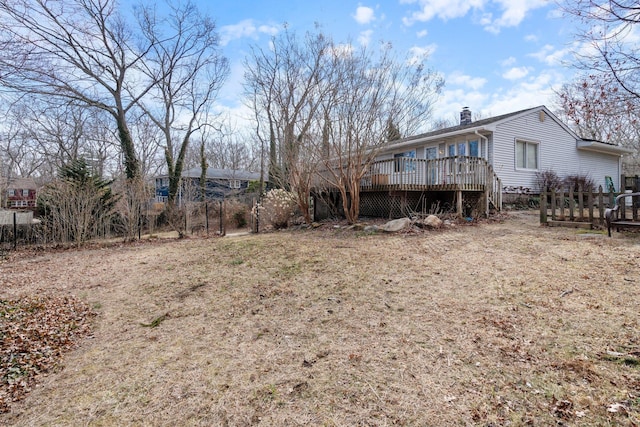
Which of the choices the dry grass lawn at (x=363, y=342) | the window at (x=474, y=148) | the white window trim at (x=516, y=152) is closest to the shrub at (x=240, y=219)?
the dry grass lawn at (x=363, y=342)

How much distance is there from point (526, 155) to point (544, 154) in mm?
1193

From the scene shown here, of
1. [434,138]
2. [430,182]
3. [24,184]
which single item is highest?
[434,138]

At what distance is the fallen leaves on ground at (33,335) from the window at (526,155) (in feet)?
49.7

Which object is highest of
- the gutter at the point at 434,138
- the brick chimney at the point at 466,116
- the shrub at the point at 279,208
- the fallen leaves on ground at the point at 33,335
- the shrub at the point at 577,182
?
the brick chimney at the point at 466,116

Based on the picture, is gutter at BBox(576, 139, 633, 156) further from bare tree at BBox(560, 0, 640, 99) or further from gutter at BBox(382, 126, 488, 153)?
bare tree at BBox(560, 0, 640, 99)

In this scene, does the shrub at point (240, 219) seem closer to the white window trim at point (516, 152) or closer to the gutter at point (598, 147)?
the white window trim at point (516, 152)

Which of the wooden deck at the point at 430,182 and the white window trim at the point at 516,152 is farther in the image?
the white window trim at the point at 516,152

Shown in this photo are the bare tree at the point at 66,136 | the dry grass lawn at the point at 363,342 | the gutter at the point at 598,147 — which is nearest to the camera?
the dry grass lawn at the point at 363,342

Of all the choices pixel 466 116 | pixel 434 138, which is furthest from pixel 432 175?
pixel 466 116

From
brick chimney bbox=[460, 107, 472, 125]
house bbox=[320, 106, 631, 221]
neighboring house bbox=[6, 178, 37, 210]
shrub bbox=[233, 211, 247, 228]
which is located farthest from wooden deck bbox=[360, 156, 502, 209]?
neighboring house bbox=[6, 178, 37, 210]

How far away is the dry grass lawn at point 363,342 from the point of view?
2201 millimetres

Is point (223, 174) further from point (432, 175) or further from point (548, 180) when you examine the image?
point (548, 180)

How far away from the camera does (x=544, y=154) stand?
1442 centimetres

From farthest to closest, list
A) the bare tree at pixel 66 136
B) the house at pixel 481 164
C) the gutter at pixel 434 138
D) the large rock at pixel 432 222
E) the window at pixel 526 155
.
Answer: the bare tree at pixel 66 136, the window at pixel 526 155, the gutter at pixel 434 138, the house at pixel 481 164, the large rock at pixel 432 222
